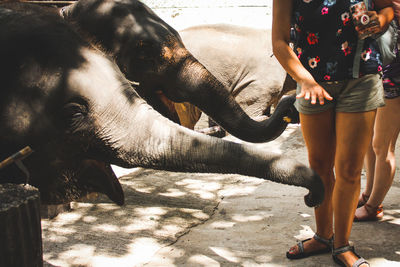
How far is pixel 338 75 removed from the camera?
9.43ft

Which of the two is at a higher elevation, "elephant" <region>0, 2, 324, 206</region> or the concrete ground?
"elephant" <region>0, 2, 324, 206</region>

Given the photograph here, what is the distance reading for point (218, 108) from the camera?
4.29 m

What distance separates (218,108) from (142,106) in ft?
5.35

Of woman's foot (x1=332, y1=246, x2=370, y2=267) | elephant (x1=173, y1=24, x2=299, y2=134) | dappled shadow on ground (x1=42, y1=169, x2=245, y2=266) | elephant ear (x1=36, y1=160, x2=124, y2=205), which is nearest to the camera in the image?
elephant ear (x1=36, y1=160, x2=124, y2=205)

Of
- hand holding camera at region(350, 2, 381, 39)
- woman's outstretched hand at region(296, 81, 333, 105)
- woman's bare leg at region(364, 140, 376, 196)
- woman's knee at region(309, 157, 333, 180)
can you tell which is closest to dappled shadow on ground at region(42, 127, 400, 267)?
woman's bare leg at region(364, 140, 376, 196)

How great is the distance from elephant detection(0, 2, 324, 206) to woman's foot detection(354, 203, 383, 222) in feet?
5.45

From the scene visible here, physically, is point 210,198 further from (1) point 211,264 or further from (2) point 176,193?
(1) point 211,264

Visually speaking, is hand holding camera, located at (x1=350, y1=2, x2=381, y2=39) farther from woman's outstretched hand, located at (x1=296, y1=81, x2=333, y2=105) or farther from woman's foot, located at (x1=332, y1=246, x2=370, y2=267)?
woman's foot, located at (x1=332, y1=246, x2=370, y2=267)

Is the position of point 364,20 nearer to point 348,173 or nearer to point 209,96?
point 348,173

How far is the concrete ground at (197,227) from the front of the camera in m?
3.54

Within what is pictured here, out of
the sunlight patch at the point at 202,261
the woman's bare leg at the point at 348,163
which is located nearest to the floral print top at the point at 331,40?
the woman's bare leg at the point at 348,163

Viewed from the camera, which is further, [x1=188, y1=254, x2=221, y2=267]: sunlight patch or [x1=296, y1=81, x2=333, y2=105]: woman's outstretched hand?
[x1=188, y1=254, x2=221, y2=267]: sunlight patch

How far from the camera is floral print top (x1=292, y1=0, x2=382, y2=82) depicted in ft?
9.21

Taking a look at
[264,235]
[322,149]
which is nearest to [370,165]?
[264,235]
